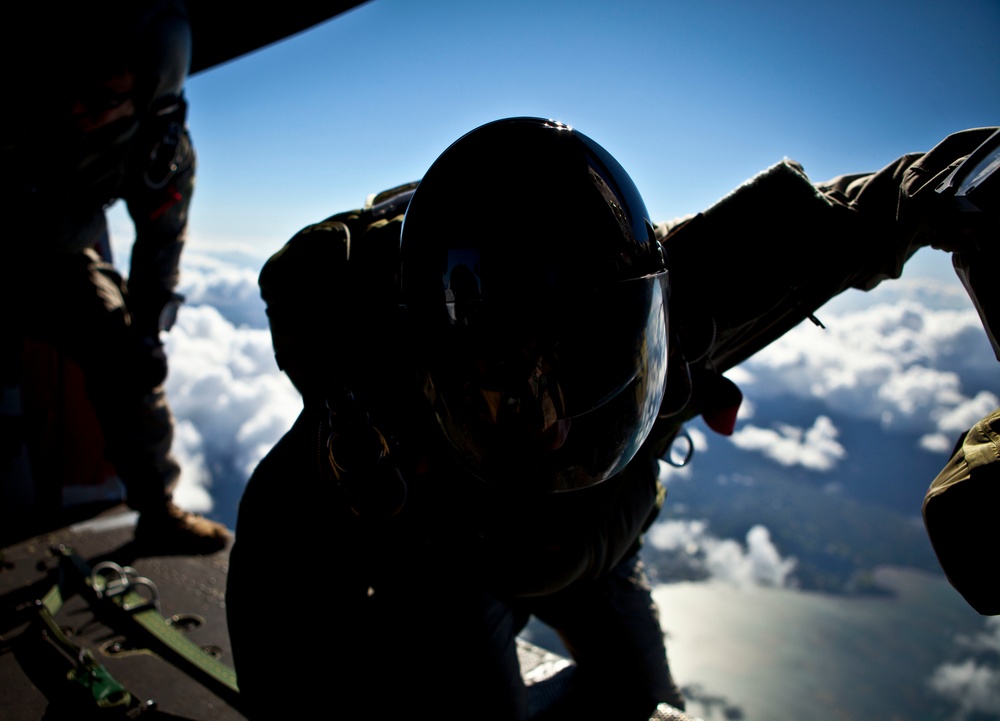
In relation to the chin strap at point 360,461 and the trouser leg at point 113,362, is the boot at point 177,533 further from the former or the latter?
the chin strap at point 360,461

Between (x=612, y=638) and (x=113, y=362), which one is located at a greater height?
(x=113, y=362)

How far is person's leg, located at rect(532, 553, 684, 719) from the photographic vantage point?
1351mm

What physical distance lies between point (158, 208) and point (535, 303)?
232 cm

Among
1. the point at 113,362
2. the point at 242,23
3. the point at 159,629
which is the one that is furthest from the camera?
the point at 242,23

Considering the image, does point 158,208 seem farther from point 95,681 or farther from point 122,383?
point 95,681

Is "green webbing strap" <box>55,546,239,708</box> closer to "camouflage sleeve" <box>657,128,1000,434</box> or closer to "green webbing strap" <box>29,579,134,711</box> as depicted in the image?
"green webbing strap" <box>29,579,134,711</box>

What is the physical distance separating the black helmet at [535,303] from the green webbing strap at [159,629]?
1030 mm

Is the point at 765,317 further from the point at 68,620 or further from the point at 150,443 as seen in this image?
the point at 150,443

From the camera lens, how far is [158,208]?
246 cm

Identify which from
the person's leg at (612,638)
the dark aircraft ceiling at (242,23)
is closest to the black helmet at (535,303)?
the person's leg at (612,638)

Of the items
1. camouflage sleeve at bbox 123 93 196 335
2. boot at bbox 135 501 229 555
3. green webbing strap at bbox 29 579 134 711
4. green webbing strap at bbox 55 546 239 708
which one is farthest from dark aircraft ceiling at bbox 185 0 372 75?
green webbing strap at bbox 29 579 134 711

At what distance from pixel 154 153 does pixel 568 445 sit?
235 cm

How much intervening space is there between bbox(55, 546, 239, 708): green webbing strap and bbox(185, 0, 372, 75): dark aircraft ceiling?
299 cm

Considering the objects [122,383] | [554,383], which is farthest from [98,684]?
[122,383]
